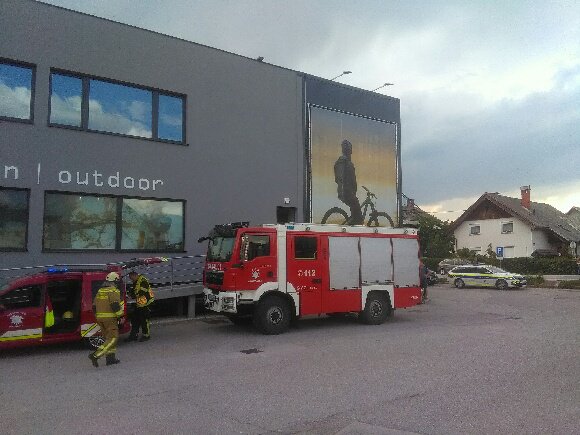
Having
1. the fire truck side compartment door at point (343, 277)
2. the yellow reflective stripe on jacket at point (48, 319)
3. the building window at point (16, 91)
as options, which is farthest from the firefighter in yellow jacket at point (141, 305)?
the building window at point (16, 91)

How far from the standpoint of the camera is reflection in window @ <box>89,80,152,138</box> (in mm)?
14383

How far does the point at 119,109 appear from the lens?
1480 centimetres

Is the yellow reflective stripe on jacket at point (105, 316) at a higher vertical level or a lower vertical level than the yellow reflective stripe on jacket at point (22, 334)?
higher

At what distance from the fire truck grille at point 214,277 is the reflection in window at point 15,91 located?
6503 millimetres

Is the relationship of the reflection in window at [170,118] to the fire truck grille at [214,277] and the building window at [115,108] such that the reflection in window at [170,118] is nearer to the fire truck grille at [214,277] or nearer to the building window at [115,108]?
the building window at [115,108]

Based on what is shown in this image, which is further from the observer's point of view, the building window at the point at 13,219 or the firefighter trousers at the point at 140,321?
the building window at the point at 13,219

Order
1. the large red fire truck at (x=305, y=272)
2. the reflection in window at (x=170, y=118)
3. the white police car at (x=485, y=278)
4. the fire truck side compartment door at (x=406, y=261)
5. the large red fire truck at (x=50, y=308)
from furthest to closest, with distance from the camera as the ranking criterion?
the white police car at (x=485, y=278) < the reflection in window at (x=170, y=118) < the fire truck side compartment door at (x=406, y=261) < the large red fire truck at (x=305, y=272) < the large red fire truck at (x=50, y=308)

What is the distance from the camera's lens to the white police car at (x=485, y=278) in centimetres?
2856

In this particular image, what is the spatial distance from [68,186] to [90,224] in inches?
48.1

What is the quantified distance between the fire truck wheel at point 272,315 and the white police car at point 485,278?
20.7 meters

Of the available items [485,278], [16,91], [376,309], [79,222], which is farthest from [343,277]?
[485,278]

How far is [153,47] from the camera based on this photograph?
51.0 feet

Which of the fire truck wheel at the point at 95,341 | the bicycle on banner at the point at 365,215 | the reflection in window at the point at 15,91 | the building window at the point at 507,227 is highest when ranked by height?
the reflection in window at the point at 15,91

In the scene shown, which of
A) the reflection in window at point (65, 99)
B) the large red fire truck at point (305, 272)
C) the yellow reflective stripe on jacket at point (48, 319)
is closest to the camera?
the yellow reflective stripe on jacket at point (48, 319)
